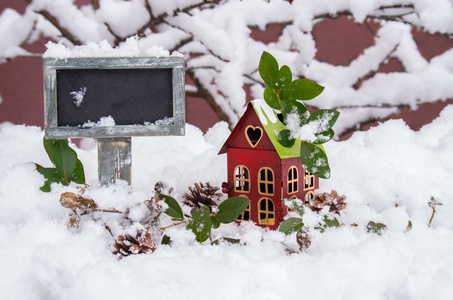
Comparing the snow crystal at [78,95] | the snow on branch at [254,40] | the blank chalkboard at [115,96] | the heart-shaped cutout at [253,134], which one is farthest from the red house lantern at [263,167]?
the snow on branch at [254,40]

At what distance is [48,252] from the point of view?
0.56 metres

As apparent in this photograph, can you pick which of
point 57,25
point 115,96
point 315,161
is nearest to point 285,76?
point 315,161

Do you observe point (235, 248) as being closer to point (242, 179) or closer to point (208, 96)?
point (242, 179)

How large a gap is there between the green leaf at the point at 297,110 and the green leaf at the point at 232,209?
0.14m

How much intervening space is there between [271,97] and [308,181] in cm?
14

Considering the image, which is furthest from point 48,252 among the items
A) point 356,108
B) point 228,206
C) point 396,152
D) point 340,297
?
point 356,108

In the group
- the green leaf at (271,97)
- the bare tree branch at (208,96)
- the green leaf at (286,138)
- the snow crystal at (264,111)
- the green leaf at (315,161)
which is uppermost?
the bare tree branch at (208,96)

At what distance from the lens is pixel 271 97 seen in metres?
0.68

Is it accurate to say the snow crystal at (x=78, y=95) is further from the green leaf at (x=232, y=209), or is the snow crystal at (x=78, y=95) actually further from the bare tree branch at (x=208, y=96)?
the bare tree branch at (x=208, y=96)

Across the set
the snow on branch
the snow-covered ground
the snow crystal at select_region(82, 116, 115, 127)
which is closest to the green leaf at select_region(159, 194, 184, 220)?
the snow-covered ground

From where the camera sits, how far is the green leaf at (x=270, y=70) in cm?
68

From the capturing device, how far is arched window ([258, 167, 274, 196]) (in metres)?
0.67

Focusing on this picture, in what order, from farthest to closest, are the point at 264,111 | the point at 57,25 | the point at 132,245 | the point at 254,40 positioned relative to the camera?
the point at 254,40 → the point at 57,25 → the point at 264,111 → the point at 132,245

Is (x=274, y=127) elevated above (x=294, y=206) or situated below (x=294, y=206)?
above
